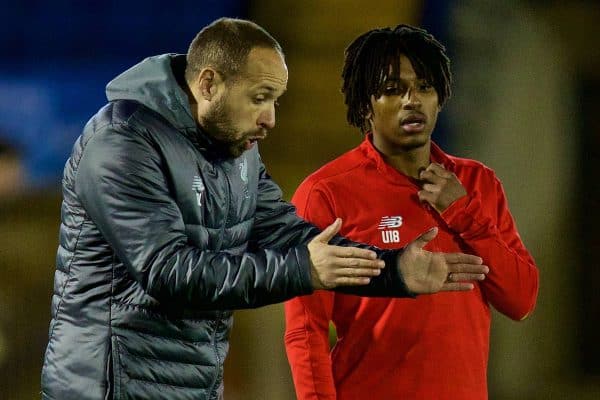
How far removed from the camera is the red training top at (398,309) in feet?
7.78

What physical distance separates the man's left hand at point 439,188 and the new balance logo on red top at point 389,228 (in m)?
0.08

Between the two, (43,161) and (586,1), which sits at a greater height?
(586,1)

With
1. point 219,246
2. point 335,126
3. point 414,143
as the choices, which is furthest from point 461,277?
point 335,126

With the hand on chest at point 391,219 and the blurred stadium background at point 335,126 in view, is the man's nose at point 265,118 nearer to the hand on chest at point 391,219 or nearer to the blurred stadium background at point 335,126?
the hand on chest at point 391,219

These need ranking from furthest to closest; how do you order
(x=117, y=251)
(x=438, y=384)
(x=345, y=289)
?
(x=438, y=384), (x=345, y=289), (x=117, y=251)

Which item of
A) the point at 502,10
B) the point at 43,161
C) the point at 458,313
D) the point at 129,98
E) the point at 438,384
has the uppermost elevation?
the point at 502,10

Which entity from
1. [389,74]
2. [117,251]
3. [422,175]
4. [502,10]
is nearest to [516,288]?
[422,175]

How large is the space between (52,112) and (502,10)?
1.71 meters

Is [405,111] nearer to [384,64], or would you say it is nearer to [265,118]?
[384,64]

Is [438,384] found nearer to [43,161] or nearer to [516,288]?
[516,288]

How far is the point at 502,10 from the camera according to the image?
Answer: 398 cm

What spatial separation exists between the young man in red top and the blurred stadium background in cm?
130

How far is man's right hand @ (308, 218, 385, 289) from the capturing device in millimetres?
2000

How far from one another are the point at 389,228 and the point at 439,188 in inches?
5.8
